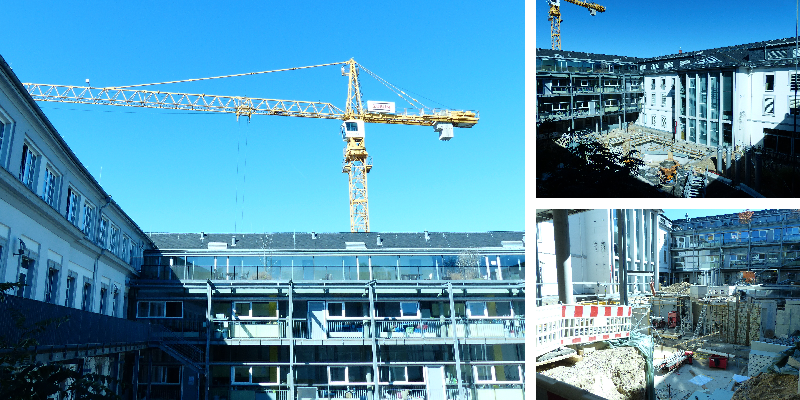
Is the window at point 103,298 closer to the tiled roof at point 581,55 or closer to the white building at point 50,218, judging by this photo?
the white building at point 50,218

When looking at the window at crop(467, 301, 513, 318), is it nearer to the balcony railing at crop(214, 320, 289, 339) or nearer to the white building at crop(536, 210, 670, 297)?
the balcony railing at crop(214, 320, 289, 339)

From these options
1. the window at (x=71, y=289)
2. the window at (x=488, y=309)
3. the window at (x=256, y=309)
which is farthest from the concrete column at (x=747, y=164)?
the window at (x=256, y=309)

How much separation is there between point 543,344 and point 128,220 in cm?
1661

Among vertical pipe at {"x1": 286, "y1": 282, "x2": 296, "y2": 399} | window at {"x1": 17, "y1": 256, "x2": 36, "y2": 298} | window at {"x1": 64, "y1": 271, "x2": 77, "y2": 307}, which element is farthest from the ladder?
vertical pipe at {"x1": 286, "y1": 282, "x2": 296, "y2": 399}

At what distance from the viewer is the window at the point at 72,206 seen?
15938 mm

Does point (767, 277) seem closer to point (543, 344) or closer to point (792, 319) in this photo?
point (792, 319)

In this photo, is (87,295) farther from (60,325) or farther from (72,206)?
(60,325)

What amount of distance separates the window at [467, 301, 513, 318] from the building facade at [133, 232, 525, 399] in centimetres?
3

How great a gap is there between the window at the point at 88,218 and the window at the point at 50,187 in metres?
2.17

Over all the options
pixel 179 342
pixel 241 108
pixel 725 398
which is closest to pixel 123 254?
pixel 179 342

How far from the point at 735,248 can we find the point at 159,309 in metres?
17.8

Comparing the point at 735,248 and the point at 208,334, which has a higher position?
the point at 735,248

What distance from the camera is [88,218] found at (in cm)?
1761

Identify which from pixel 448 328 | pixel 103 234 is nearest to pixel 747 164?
pixel 103 234
